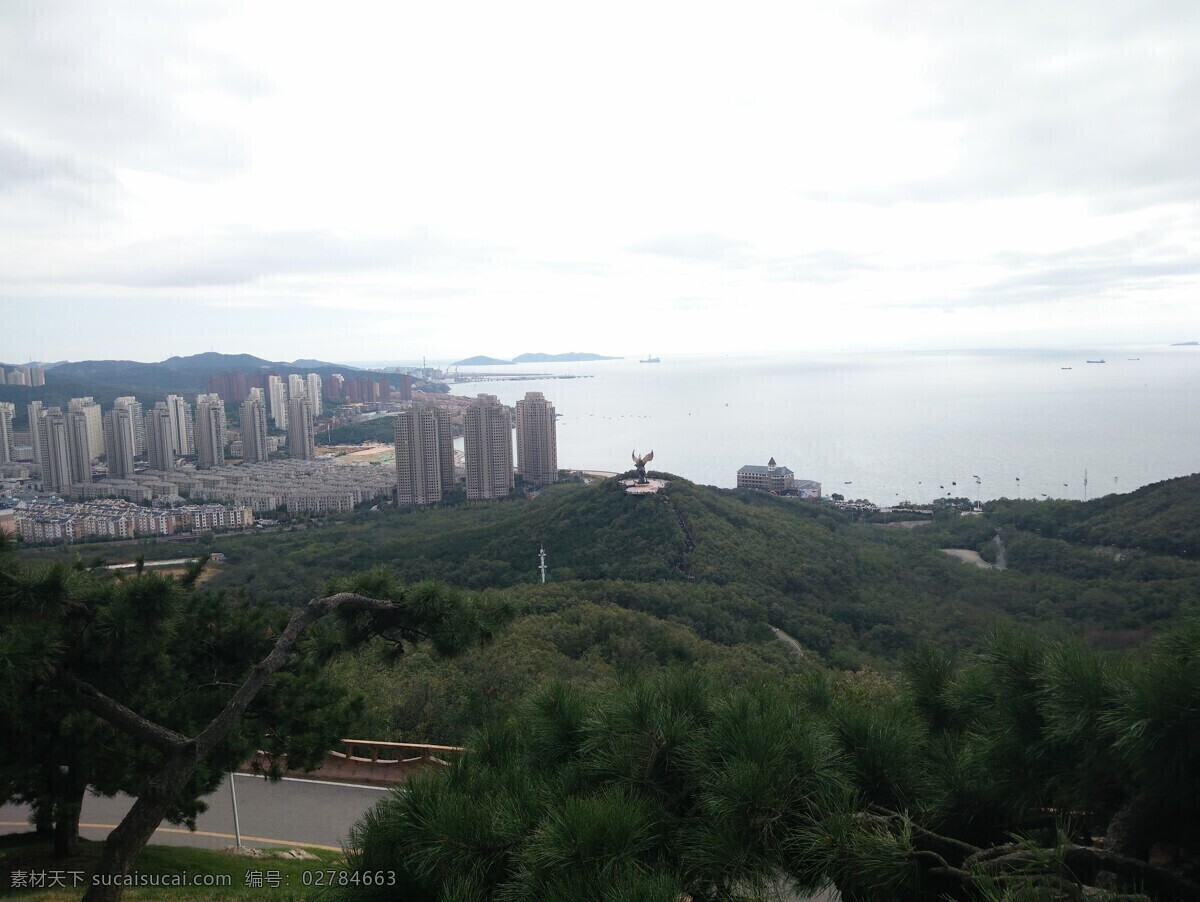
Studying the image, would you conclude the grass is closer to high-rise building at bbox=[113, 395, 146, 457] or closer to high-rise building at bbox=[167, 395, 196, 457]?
high-rise building at bbox=[167, 395, 196, 457]

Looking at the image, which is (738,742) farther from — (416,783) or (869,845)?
(416,783)

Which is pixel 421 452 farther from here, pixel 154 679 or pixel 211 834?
pixel 154 679

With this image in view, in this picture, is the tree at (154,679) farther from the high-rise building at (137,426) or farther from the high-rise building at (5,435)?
the high-rise building at (137,426)

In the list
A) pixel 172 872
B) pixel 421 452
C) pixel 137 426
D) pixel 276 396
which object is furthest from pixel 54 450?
pixel 172 872

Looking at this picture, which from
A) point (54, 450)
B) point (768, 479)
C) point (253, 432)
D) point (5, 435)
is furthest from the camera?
point (253, 432)

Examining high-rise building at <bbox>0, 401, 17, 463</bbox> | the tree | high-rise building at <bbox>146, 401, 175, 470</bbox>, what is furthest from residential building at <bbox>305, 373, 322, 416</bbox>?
the tree

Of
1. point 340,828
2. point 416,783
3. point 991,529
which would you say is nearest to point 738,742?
point 416,783
